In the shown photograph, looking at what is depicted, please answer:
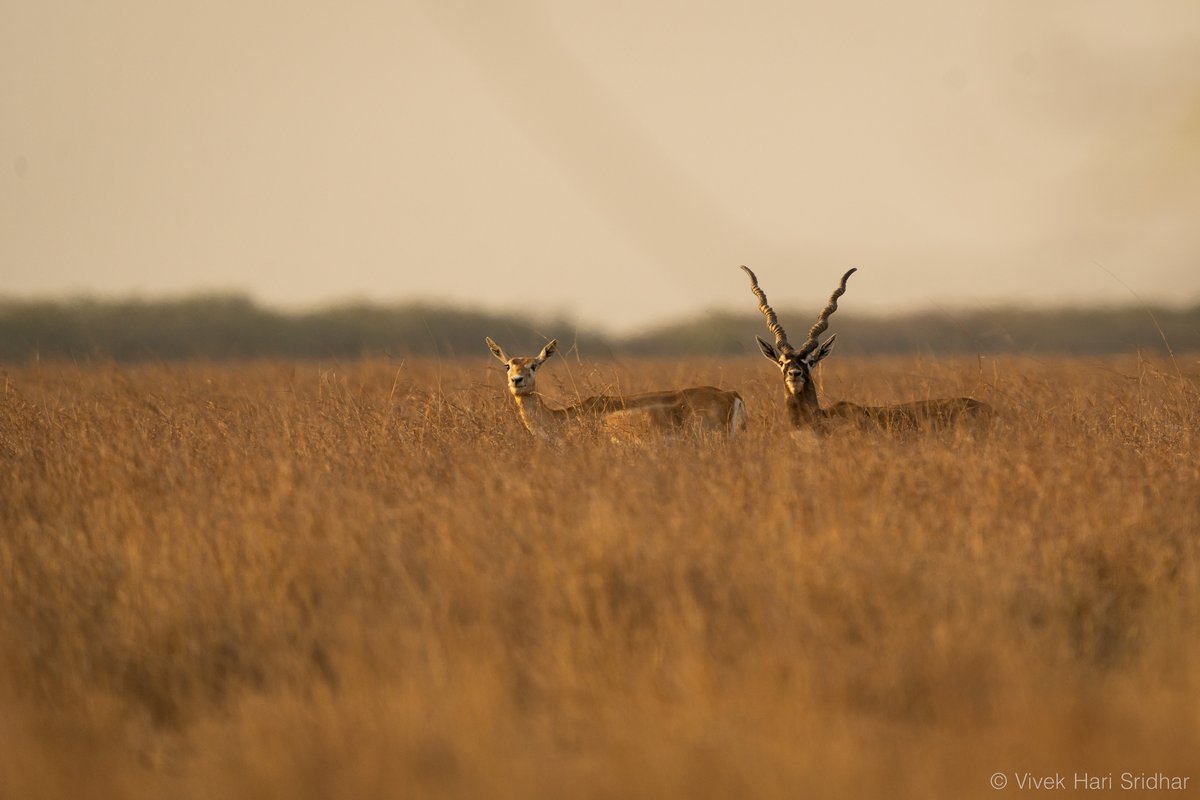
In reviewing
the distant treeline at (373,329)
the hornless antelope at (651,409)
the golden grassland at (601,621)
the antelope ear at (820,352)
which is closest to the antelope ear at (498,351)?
the hornless antelope at (651,409)

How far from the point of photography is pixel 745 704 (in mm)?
3838

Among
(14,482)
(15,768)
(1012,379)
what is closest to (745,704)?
(15,768)

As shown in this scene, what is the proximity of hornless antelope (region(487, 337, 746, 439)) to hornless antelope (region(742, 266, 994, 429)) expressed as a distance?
1.74ft

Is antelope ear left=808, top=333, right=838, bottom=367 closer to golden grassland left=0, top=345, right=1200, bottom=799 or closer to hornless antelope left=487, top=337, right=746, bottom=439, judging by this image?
hornless antelope left=487, top=337, right=746, bottom=439

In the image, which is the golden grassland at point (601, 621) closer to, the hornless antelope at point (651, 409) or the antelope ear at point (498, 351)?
the hornless antelope at point (651, 409)

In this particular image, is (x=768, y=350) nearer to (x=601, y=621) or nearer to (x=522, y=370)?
(x=522, y=370)

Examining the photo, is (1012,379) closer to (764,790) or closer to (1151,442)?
(1151,442)

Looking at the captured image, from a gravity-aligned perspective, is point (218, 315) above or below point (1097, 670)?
above

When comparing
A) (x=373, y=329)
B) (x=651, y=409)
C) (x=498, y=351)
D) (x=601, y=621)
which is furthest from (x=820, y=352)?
(x=373, y=329)

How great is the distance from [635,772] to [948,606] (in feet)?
6.09

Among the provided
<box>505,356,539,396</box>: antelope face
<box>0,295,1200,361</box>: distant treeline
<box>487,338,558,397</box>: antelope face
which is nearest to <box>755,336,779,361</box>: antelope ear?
<box>487,338,558,397</box>: antelope face

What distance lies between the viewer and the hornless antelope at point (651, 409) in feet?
33.0

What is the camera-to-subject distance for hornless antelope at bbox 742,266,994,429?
970cm

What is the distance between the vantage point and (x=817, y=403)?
35.3 ft
